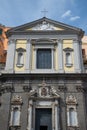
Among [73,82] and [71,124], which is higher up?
[73,82]

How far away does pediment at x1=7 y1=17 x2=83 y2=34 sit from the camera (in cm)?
2369

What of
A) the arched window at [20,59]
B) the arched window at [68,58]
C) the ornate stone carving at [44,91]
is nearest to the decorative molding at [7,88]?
the ornate stone carving at [44,91]

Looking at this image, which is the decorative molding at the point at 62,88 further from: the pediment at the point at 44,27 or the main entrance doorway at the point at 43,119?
the pediment at the point at 44,27

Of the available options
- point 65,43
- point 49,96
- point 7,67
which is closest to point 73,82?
point 49,96

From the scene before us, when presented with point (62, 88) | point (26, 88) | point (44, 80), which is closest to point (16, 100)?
point (26, 88)

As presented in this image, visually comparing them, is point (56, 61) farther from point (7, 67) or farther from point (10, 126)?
point (10, 126)

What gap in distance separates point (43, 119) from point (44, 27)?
932cm

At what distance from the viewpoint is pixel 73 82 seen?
20859 millimetres

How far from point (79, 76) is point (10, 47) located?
7069 mm

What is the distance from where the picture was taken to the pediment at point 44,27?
23.7 m

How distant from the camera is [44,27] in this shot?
2416cm

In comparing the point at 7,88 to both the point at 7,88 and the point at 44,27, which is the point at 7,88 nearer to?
the point at 7,88

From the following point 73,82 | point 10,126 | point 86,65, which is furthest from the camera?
point 86,65

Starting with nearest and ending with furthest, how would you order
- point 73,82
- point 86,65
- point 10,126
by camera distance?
1. point 10,126
2. point 73,82
3. point 86,65
